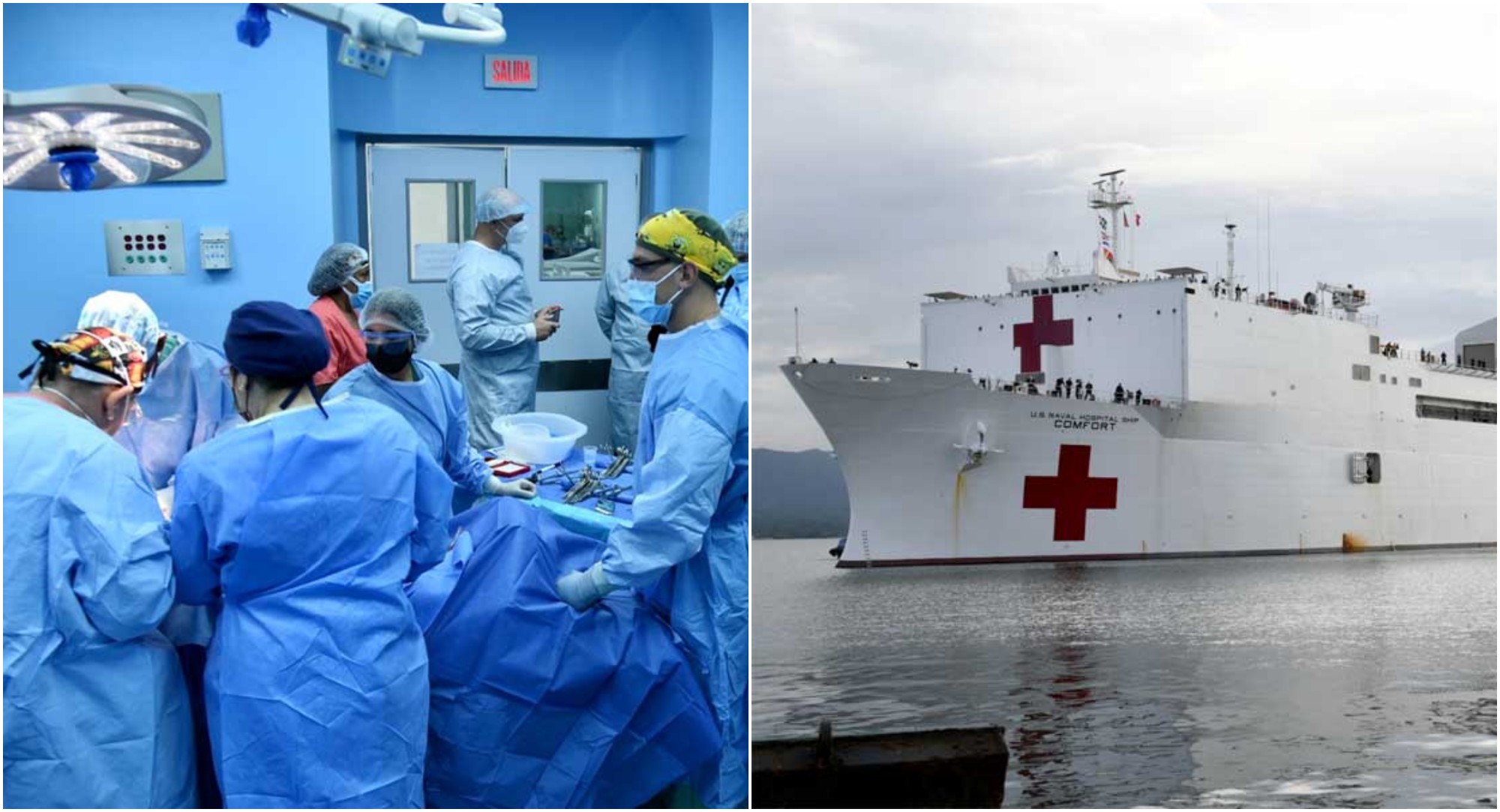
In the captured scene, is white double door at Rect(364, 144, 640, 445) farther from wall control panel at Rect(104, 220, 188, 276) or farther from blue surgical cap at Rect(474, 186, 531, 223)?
wall control panel at Rect(104, 220, 188, 276)

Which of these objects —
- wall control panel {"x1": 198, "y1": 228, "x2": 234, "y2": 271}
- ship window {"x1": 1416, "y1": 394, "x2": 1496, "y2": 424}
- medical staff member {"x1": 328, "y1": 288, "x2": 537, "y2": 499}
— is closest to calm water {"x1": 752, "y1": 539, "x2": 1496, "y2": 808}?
medical staff member {"x1": 328, "y1": 288, "x2": 537, "y2": 499}

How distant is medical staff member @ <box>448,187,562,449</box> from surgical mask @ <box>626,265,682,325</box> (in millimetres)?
529

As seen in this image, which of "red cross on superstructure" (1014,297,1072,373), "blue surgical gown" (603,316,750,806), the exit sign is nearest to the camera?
A: "blue surgical gown" (603,316,750,806)

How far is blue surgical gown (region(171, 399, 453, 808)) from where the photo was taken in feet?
5.17

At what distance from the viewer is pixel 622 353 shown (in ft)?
9.67

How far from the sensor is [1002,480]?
1365cm

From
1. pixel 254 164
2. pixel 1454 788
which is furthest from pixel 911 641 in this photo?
pixel 254 164

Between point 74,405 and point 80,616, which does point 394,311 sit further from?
point 80,616

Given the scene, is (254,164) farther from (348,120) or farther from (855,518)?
(855,518)

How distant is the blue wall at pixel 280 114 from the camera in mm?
2301

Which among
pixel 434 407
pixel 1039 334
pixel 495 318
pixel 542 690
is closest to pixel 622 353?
pixel 495 318

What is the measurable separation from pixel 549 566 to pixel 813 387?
36.4ft

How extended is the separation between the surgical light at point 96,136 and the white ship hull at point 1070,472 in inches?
432

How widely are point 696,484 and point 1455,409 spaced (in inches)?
818
